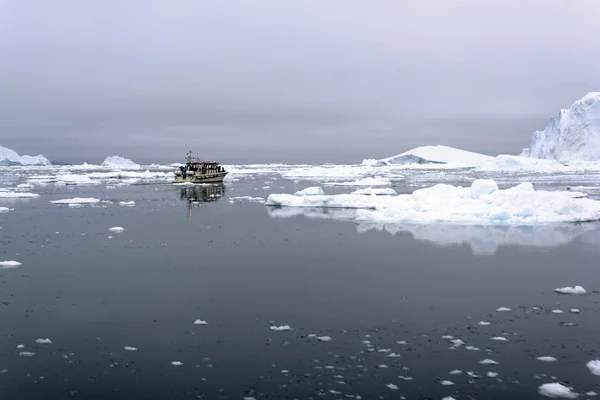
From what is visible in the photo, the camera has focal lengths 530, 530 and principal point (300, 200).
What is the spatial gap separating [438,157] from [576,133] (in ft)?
134

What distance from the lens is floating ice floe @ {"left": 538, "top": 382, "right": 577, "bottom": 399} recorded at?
545 cm

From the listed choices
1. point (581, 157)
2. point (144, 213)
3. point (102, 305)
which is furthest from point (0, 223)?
point (581, 157)

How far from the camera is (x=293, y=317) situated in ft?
26.3

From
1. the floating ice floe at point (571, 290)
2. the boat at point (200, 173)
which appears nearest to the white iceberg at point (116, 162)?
the boat at point (200, 173)

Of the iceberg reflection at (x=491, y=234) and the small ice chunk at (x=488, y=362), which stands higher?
the iceberg reflection at (x=491, y=234)

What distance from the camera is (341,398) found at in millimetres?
5430

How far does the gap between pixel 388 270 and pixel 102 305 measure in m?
5.66

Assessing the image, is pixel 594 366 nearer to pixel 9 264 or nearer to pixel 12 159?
pixel 9 264

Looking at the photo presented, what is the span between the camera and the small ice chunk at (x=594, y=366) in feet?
19.8

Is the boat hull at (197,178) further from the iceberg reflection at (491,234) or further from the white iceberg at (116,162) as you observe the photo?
the white iceberg at (116,162)

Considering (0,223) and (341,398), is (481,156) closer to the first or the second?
Result: (0,223)

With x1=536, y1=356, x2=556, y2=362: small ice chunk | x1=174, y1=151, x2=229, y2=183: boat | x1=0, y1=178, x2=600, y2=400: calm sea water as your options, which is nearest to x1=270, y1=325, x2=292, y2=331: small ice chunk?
x1=0, y1=178, x2=600, y2=400: calm sea water

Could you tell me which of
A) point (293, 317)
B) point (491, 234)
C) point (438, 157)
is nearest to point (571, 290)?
point (293, 317)

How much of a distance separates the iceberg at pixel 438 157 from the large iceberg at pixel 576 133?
27.6m
